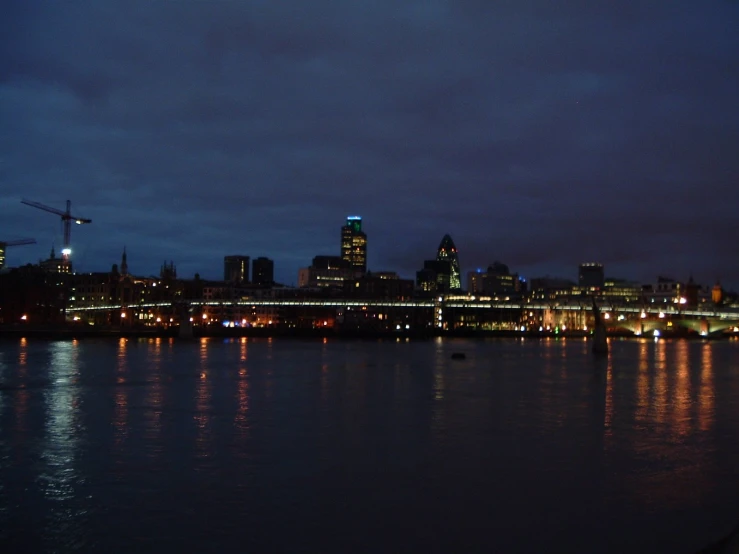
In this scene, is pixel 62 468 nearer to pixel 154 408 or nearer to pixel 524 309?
pixel 154 408

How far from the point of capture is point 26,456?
18000 mm

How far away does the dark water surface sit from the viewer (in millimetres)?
12320

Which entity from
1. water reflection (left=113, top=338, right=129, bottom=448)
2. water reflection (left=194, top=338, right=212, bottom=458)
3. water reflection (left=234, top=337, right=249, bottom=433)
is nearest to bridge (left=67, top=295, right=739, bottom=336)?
water reflection (left=234, top=337, right=249, bottom=433)

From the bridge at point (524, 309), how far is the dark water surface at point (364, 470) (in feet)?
310

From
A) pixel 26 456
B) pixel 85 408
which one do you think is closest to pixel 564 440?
pixel 26 456

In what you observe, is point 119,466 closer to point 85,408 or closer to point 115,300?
point 85,408

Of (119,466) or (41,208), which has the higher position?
(41,208)

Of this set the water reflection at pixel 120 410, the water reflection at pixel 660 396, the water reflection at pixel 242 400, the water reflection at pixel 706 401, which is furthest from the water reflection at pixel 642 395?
the water reflection at pixel 120 410

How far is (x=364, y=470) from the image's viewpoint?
16969 mm

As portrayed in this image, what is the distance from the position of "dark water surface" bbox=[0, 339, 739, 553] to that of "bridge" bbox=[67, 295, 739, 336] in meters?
94.5

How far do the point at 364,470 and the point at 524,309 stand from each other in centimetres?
15472

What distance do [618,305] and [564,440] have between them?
114m

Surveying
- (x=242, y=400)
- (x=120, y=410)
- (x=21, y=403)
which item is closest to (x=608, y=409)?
(x=242, y=400)

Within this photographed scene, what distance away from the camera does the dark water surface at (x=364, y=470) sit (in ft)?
40.4
